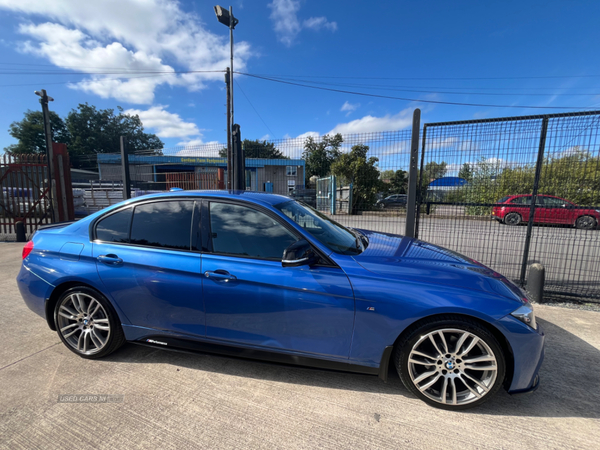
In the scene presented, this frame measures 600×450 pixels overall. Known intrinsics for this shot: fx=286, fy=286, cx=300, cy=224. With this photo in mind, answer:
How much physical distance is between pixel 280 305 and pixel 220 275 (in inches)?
21.0

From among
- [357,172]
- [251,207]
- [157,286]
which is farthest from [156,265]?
[357,172]

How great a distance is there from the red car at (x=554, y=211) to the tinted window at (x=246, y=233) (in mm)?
4167

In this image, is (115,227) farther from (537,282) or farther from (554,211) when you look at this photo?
(554,211)

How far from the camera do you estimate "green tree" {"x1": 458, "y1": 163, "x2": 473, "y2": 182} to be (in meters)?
4.62

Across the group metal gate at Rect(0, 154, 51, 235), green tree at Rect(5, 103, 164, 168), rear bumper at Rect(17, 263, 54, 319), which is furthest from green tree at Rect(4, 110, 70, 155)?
rear bumper at Rect(17, 263, 54, 319)

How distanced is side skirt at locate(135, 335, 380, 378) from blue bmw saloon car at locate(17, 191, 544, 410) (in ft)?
0.04

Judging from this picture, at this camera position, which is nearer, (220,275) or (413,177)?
(220,275)

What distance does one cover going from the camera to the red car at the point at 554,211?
4266 mm

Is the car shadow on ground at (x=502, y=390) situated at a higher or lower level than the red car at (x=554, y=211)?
lower

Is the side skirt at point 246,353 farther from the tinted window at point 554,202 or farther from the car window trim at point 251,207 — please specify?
the tinted window at point 554,202

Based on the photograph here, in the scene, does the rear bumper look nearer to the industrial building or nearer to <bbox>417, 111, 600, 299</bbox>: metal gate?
<bbox>417, 111, 600, 299</bbox>: metal gate

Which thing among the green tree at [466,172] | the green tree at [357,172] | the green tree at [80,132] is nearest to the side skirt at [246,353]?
the green tree at [466,172]

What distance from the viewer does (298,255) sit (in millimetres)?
2078

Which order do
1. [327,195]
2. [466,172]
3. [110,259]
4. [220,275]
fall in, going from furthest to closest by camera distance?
1. [327,195]
2. [466,172]
3. [110,259]
4. [220,275]
